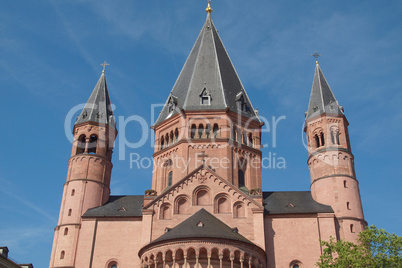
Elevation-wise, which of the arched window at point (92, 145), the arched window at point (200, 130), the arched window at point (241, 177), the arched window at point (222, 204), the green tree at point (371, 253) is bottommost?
the green tree at point (371, 253)

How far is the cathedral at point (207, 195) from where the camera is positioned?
38.5 m

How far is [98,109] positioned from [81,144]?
439cm

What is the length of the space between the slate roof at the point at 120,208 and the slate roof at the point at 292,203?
11.9 meters

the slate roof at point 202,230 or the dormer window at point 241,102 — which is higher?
the dormer window at point 241,102

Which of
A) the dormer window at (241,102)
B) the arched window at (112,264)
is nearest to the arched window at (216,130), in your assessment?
the dormer window at (241,102)

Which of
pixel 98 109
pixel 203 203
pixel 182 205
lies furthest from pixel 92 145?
pixel 203 203

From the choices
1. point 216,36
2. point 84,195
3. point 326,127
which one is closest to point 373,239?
point 326,127

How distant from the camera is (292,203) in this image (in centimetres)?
4434

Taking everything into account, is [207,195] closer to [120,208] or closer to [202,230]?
[202,230]

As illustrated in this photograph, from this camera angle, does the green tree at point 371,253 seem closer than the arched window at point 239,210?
Yes

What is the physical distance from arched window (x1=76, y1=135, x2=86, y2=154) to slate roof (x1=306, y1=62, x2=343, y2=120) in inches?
911

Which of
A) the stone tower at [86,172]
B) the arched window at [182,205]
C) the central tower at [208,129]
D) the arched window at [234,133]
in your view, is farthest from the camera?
the arched window at [234,133]

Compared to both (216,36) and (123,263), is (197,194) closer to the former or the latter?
(123,263)

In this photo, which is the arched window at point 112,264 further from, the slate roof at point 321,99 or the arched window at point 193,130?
the slate roof at point 321,99
